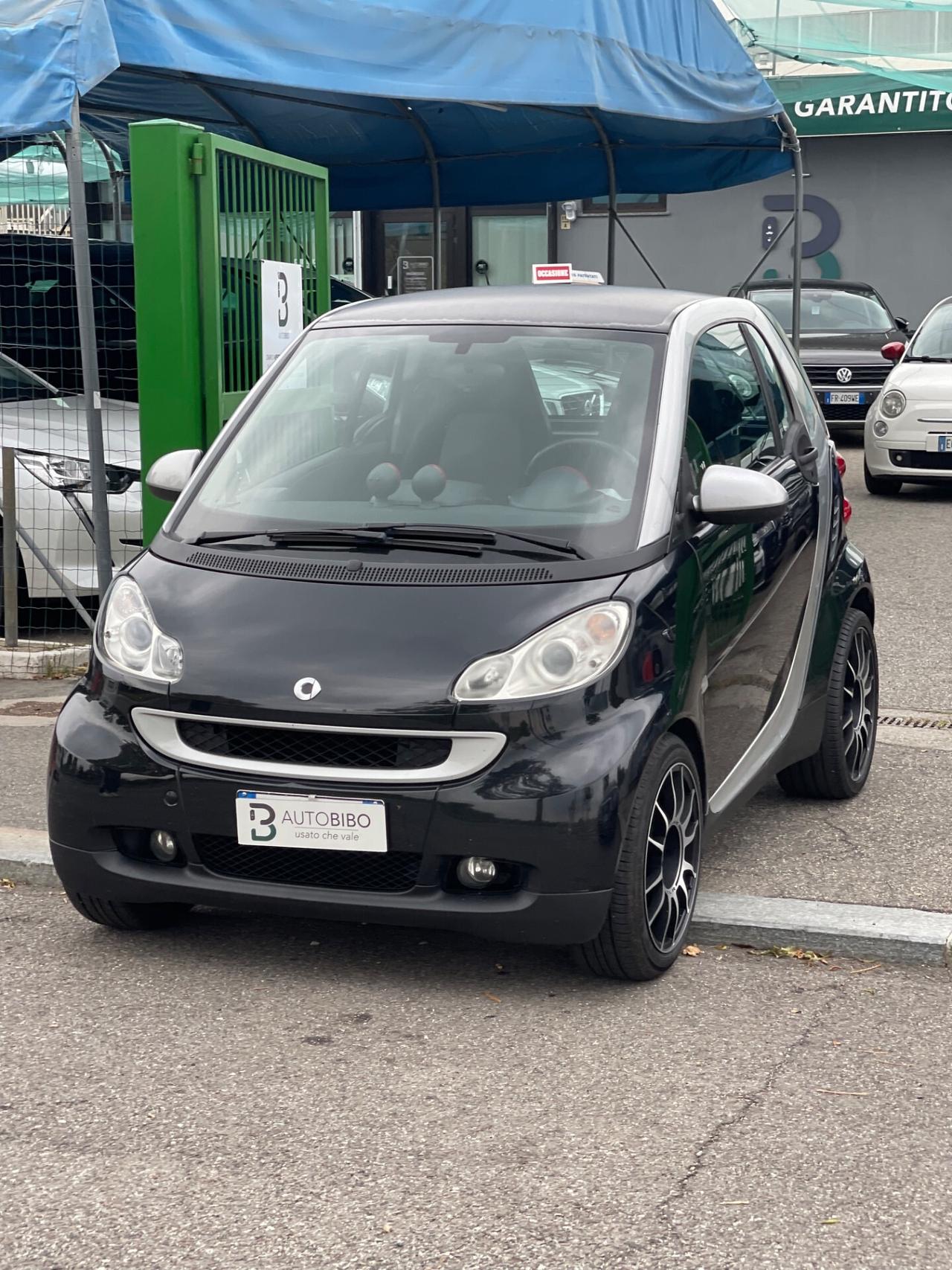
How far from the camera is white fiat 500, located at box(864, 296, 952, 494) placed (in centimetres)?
1327

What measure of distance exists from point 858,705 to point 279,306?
10.7 feet

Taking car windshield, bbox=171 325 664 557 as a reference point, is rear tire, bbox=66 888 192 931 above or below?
below

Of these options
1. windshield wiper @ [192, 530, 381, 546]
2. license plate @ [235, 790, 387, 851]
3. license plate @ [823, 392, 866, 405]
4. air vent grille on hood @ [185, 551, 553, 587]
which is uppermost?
windshield wiper @ [192, 530, 381, 546]

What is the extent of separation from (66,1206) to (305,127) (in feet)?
33.5

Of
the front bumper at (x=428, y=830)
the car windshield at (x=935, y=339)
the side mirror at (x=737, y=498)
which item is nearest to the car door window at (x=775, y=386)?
the side mirror at (x=737, y=498)

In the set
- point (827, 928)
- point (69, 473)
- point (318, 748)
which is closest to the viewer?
point (318, 748)

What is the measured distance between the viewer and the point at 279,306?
24.7 feet

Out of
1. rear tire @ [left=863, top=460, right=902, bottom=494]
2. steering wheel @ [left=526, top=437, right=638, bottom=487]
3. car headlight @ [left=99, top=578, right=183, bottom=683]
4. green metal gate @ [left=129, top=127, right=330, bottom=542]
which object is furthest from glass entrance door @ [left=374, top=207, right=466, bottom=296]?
car headlight @ [left=99, top=578, right=183, bottom=683]

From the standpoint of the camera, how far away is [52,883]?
4988 mm

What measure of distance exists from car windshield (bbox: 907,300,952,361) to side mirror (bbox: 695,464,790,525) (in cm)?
1007

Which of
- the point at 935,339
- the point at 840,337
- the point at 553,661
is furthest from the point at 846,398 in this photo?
the point at 553,661

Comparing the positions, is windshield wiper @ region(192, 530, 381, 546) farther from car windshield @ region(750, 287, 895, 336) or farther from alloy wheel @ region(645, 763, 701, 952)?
car windshield @ region(750, 287, 895, 336)

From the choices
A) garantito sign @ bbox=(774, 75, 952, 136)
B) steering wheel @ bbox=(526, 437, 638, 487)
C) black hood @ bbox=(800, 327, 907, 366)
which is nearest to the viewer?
steering wheel @ bbox=(526, 437, 638, 487)

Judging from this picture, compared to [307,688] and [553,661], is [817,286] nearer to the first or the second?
[553,661]
